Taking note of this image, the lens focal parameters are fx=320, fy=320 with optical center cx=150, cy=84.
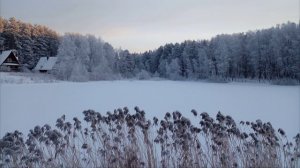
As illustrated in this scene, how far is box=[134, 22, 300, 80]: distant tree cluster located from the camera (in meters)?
49.0

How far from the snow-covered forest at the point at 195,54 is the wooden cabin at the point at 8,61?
4.05 meters

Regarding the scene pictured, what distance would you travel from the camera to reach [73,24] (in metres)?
11.1

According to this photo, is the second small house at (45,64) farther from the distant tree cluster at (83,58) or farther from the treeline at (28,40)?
the distant tree cluster at (83,58)

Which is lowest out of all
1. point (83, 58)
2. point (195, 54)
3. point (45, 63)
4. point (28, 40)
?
point (45, 63)

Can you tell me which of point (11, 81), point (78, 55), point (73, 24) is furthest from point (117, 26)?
point (78, 55)

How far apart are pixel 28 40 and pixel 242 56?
41.1m

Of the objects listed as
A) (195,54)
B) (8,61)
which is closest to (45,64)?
(8,61)

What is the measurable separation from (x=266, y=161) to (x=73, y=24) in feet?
27.3

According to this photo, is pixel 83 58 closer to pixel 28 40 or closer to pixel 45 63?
pixel 45 63

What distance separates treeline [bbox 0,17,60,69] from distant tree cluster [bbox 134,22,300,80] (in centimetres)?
2702

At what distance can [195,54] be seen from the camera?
250ft

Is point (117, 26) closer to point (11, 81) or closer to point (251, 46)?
point (11, 81)

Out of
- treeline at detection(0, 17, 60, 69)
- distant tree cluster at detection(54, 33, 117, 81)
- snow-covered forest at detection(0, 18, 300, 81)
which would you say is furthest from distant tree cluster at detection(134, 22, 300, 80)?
treeline at detection(0, 17, 60, 69)

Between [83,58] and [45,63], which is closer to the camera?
[83,58]
